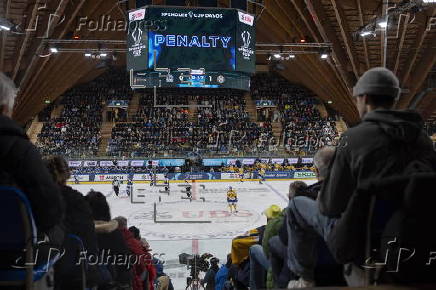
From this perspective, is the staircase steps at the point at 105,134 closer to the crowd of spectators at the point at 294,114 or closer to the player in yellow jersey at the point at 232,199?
the crowd of spectators at the point at 294,114

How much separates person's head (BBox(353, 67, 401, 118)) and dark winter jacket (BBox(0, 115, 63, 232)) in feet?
5.10

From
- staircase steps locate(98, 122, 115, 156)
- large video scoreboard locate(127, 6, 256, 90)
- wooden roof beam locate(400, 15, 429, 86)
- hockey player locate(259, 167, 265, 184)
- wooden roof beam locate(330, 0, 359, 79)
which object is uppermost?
wooden roof beam locate(330, 0, 359, 79)

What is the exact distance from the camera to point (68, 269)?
2.58m

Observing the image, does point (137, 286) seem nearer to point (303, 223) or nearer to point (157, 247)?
point (303, 223)

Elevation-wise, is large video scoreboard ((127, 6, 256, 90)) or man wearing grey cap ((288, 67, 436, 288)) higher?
large video scoreboard ((127, 6, 256, 90))

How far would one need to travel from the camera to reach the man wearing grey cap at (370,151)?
191 cm

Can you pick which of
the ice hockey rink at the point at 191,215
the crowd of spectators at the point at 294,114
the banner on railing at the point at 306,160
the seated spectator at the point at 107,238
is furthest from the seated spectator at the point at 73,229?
the crowd of spectators at the point at 294,114

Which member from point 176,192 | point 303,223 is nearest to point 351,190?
point 303,223

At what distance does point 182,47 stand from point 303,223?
1070 centimetres

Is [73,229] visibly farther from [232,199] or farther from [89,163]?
[89,163]

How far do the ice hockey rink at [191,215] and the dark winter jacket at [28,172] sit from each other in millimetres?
6377

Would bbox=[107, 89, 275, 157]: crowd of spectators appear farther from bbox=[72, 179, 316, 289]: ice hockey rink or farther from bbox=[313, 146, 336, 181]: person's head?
bbox=[313, 146, 336, 181]: person's head

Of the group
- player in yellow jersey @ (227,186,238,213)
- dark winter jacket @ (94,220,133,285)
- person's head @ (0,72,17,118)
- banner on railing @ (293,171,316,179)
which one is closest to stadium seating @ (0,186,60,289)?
person's head @ (0,72,17,118)

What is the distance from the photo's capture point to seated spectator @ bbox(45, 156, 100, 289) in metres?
2.57
